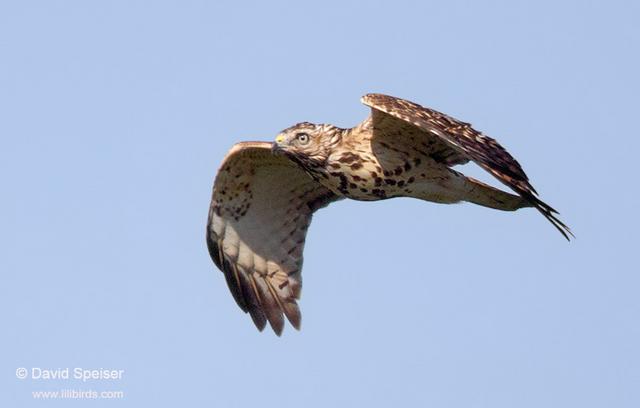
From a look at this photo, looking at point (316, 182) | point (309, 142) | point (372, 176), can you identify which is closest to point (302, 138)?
point (309, 142)

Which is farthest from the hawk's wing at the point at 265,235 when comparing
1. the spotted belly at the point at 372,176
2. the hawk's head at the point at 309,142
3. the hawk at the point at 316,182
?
the spotted belly at the point at 372,176

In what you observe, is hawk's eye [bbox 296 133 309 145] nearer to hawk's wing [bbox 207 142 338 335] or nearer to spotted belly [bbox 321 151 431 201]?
spotted belly [bbox 321 151 431 201]

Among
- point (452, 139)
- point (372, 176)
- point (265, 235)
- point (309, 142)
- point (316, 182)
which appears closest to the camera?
point (452, 139)

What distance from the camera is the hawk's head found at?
45.5 ft

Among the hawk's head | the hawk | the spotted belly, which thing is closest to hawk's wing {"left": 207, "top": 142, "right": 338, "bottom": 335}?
the hawk

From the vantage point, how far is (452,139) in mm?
12797

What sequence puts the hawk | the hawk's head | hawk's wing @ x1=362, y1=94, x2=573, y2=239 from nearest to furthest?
hawk's wing @ x1=362, y1=94, x2=573, y2=239 → the hawk → the hawk's head

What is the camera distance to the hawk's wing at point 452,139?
1265 cm

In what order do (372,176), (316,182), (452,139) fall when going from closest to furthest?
(452,139) < (372,176) < (316,182)

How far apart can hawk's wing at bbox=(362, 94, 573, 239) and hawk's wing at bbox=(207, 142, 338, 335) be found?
6.36 ft

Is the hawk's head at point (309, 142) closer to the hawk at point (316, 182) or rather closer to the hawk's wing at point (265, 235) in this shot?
the hawk at point (316, 182)

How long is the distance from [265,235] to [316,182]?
881mm

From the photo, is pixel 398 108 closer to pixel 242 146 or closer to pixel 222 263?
pixel 242 146

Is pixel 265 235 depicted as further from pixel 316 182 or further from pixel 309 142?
pixel 309 142
